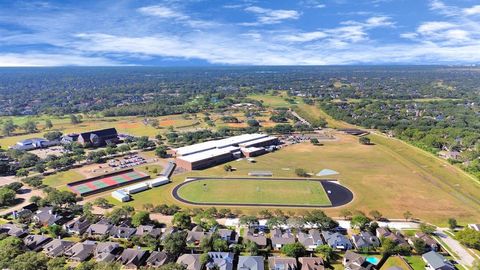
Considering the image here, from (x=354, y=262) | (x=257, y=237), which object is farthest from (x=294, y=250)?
(x=354, y=262)

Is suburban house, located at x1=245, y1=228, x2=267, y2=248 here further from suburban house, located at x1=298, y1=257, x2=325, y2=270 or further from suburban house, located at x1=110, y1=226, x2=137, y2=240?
suburban house, located at x1=110, y1=226, x2=137, y2=240

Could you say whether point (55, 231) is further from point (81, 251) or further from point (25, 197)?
point (25, 197)

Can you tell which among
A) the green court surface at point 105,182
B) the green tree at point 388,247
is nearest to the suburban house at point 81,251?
the green court surface at point 105,182

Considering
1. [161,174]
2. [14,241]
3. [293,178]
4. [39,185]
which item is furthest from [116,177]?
[293,178]

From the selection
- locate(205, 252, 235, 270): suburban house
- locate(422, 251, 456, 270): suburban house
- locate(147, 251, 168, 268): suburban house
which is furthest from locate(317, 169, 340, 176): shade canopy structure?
locate(147, 251, 168, 268): suburban house

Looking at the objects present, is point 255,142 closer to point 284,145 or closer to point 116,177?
point 284,145

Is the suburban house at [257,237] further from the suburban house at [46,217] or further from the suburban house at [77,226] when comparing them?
the suburban house at [46,217]
